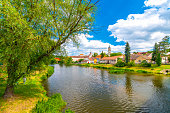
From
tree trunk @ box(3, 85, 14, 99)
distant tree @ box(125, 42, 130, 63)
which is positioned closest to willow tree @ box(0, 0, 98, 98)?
tree trunk @ box(3, 85, 14, 99)

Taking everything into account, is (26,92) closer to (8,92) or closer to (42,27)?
(8,92)

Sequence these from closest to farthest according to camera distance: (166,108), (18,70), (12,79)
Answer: (18,70)
(12,79)
(166,108)

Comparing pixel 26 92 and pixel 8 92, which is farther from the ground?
pixel 8 92

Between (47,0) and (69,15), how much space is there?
2.57m

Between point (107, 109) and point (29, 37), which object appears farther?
point (107, 109)

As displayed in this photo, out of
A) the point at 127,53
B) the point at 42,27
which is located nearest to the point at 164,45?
the point at 127,53

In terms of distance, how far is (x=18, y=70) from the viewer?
8242 mm

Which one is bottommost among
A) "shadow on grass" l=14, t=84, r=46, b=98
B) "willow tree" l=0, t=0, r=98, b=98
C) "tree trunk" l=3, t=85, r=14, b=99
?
"shadow on grass" l=14, t=84, r=46, b=98

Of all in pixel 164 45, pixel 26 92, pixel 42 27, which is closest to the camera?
pixel 42 27

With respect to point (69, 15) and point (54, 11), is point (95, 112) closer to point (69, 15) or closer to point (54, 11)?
point (69, 15)

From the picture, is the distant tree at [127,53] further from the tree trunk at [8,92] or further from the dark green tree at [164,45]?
the tree trunk at [8,92]

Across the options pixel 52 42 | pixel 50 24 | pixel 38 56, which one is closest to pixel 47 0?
pixel 50 24

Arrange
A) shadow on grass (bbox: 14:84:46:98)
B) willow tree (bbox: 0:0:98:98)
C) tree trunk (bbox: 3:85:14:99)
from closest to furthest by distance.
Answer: willow tree (bbox: 0:0:98:98), tree trunk (bbox: 3:85:14:99), shadow on grass (bbox: 14:84:46:98)

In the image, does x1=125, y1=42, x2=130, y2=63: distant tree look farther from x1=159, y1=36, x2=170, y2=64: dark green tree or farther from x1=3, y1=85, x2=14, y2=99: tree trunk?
x1=3, y1=85, x2=14, y2=99: tree trunk
